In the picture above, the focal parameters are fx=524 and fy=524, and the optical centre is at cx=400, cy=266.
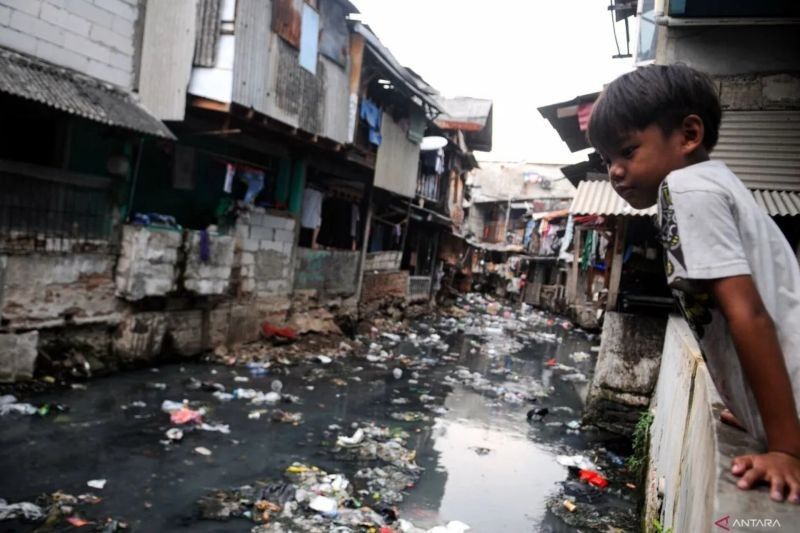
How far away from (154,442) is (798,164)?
7690 mm

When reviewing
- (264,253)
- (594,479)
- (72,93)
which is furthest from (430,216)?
(594,479)

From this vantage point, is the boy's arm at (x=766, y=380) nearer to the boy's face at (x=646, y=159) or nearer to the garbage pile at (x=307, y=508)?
the boy's face at (x=646, y=159)

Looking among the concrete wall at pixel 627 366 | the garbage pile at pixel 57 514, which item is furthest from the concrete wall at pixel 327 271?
the garbage pile at pixel 57 514

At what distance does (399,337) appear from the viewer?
14297 mm

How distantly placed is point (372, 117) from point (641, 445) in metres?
9.74

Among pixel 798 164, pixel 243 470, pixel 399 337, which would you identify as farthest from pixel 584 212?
pixel 399 337

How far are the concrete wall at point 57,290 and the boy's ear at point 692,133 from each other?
7439mm

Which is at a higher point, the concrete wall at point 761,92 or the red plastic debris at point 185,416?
the concrete wall at point 761,92

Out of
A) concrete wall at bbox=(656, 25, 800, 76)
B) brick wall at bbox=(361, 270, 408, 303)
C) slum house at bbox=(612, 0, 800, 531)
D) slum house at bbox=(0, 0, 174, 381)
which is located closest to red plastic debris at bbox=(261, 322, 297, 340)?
slum house at bbox=(0, 0, 174, 381)

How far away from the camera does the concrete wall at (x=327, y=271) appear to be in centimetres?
1252

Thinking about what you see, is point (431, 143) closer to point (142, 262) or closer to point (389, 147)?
point (389, 147)

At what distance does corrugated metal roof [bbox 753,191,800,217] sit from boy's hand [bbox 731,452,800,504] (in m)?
5.02

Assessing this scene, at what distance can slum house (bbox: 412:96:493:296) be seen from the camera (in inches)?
774

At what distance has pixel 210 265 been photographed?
902 centimetres
